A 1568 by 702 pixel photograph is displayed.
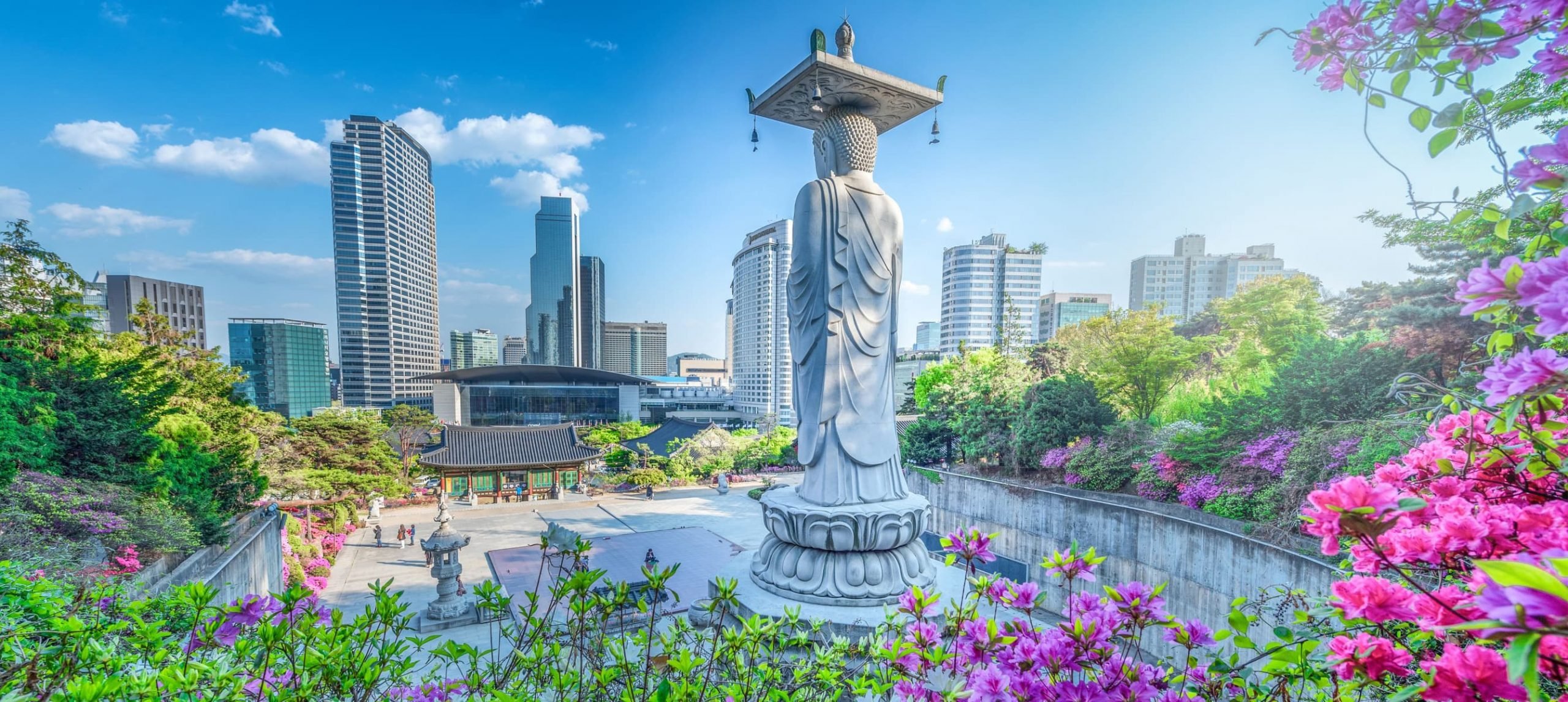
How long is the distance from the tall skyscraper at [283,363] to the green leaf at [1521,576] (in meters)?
44.9

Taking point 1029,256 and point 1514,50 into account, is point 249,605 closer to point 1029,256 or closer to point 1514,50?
point 1514,50

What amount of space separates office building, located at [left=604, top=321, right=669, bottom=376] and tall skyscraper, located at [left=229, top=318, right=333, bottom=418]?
1722 inches

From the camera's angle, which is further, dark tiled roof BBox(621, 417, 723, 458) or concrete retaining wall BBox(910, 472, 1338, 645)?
dark tiled roof BBox(621, 417, 723, 458)

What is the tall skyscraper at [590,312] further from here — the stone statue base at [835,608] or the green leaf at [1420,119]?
the green leaf at [1420,119]

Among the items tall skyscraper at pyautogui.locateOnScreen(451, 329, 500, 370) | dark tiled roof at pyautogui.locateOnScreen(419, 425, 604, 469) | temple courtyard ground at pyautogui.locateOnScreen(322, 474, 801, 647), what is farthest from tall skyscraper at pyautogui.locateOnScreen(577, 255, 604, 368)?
temple courtyard ground at pyautogui.locateOnScreen(322, 474, 801, 647)

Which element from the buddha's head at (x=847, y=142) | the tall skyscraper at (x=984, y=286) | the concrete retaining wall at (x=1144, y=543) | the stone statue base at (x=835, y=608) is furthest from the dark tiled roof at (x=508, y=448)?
the tall skyscraper at (x=984, y=286)

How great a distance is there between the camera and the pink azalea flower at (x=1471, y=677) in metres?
0.80

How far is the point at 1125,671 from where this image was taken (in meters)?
1.33

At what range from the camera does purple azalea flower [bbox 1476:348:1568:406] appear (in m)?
0.79

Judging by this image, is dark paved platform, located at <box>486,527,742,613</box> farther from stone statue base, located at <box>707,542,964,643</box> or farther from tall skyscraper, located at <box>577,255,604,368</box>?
tall skyscraper, located at <box>577,255,604,368</box>

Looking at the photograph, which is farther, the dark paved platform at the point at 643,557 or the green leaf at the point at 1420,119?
the dark paved platform at the point at 643,557

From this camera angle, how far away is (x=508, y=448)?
53.5 ft

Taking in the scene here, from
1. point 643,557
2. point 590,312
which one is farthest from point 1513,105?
point 590,312

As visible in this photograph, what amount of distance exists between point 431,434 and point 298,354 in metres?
22.8
